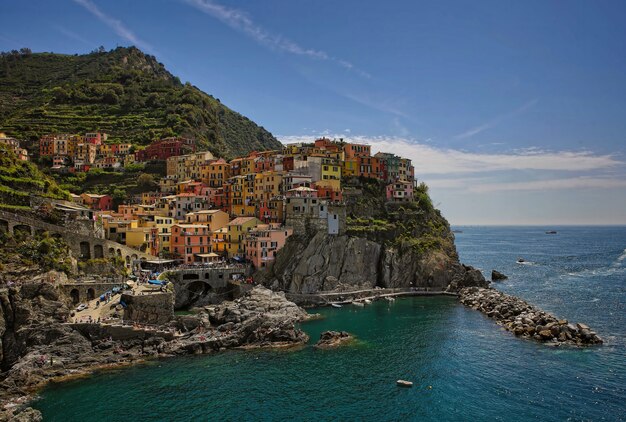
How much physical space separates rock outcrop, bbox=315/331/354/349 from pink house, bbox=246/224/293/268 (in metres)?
22.4

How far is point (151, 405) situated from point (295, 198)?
148ft

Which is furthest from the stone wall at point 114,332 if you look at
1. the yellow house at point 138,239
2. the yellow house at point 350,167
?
the yellow house at point 350,167

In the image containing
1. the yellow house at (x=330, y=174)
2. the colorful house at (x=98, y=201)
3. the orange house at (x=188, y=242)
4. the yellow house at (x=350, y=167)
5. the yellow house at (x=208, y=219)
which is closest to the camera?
the orange house at (x=188, y=242)

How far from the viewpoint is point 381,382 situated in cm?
3912

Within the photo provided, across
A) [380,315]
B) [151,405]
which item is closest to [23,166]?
[151,405]

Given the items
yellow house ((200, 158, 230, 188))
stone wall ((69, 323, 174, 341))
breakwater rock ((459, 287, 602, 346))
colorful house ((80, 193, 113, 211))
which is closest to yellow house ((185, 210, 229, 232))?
colorful house ((80, 193, 113, 211))

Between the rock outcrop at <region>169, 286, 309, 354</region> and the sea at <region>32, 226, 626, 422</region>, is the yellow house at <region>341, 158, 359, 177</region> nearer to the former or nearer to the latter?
the sea at <region>32, 226, 626, 422</region>

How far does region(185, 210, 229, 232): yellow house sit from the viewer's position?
254ft

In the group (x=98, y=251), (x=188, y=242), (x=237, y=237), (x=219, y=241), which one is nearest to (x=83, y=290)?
(x=98, y=251)

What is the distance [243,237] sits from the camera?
244 feet

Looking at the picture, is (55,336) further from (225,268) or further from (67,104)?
(67,104)

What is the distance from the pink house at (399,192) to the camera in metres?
91.4

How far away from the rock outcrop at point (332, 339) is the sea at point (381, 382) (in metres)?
1.07

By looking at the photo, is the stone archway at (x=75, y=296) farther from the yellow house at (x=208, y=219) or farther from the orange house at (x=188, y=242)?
the yellow house at (x=208, y=219)
